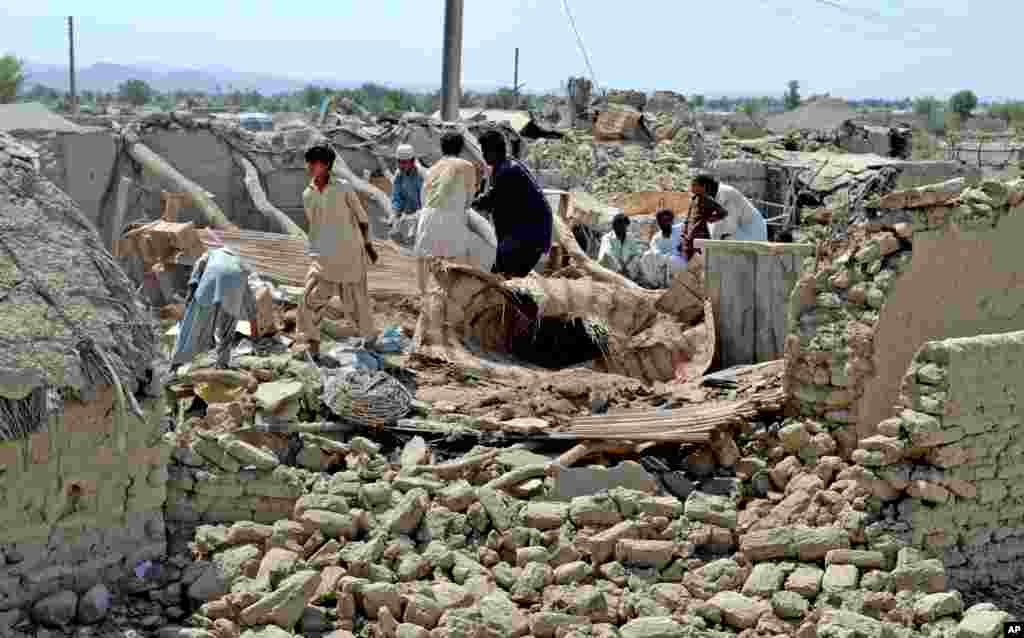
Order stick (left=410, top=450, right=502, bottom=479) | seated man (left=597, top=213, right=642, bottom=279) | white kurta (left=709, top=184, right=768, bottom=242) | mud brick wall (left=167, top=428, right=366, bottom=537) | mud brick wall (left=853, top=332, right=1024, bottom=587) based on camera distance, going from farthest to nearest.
→ seated man (left=597, top=213, right=642, bottom=279) < white kurta (left=709, top=184, right=768, bottom=242) < stick (left=410, top=450, right=502, bottom=479) < mud brick wall (left=167, top=428, right=366, bottom=537) < mud brick wall (left=853, top=332, right=1024, bottom=587)

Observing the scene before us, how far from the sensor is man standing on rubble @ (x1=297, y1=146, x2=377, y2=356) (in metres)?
7.08

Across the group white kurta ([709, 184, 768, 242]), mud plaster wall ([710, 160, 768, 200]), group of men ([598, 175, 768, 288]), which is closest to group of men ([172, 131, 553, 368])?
group of men ([598, 175, 768, 288])

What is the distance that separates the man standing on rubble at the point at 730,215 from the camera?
858cm

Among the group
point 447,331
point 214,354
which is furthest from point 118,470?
point 447,331

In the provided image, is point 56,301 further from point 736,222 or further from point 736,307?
point 736,222

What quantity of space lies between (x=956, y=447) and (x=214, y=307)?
3.89 m

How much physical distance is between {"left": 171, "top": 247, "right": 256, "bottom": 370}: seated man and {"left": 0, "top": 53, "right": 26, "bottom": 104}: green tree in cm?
4325

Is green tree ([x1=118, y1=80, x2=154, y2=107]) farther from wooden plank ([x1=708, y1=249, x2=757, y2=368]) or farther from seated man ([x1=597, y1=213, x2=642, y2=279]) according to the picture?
wooden plank ([x1=708, y1=249, x2=757, y2=368])

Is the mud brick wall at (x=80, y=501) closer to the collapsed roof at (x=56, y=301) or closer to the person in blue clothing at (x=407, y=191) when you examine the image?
the collapsed roof at (x=56, y=301)

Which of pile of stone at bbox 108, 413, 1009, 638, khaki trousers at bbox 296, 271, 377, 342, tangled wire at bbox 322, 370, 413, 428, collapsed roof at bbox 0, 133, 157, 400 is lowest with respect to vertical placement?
pile of stone at bbox 108, 413, 1009, 638

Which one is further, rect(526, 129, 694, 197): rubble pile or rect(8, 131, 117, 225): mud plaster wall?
rect(526, 129, 694, 197): rubble pile

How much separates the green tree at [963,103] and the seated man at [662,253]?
62.5 metres

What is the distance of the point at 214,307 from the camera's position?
6664 mm

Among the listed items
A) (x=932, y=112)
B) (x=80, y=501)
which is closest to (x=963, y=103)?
(x=932, y=112)
